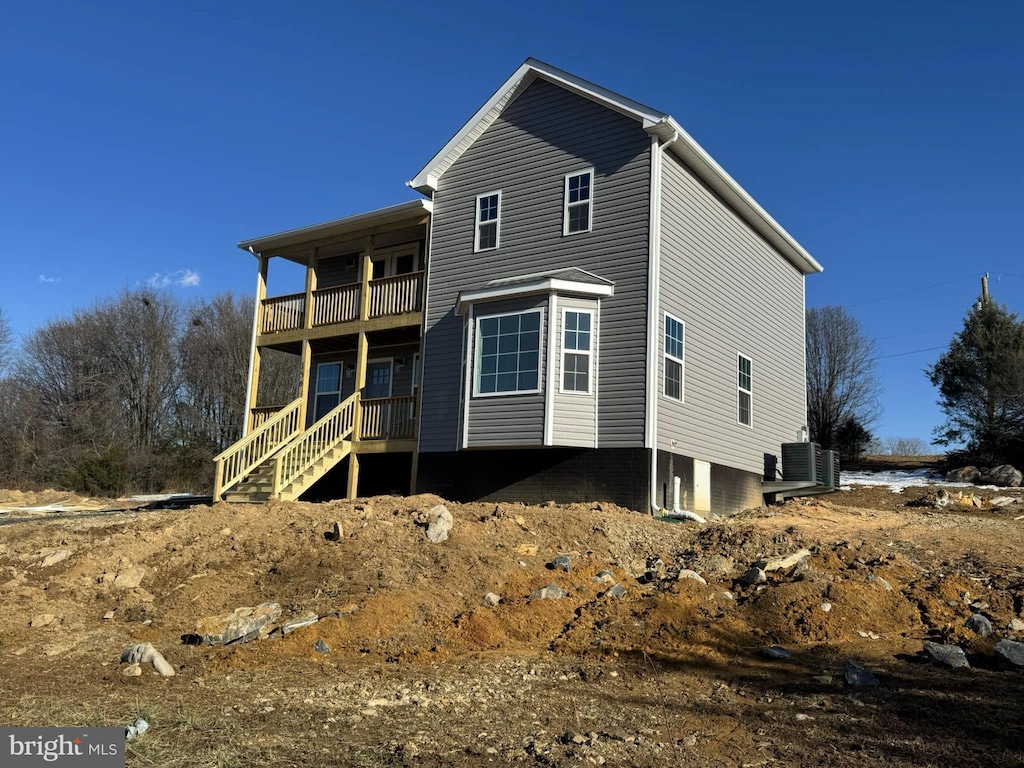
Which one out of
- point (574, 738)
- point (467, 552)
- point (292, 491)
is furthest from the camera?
point (292, 491)

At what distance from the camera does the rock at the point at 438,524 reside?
35.0 ft

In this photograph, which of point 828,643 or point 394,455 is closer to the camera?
point 828,643

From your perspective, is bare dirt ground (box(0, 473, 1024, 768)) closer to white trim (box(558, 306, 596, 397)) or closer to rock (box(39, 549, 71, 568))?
rock (box(39, 549, 71, 568))

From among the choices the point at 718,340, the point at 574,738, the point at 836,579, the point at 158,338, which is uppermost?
the point at 158,338

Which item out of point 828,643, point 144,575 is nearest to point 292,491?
point 144,575

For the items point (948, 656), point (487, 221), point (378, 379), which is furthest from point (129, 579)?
point (378, 379)

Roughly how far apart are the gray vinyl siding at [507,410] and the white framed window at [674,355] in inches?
89.4

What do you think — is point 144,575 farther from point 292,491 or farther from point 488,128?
point 488,128

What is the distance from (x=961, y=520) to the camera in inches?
543

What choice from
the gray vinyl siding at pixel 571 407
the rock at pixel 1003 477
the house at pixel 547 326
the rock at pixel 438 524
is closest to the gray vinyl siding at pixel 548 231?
the house at pixel 547 326

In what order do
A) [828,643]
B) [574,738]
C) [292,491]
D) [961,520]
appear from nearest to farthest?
[574,738] → [828,643] → [961,520] → [292,491]

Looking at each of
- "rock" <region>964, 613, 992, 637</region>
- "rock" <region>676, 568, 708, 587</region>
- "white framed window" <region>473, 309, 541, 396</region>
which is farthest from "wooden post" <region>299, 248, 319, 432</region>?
"rock" <region>964, 613, 992, 637</region>

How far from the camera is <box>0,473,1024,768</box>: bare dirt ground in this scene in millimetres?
5367

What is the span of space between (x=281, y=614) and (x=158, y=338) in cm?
3756
